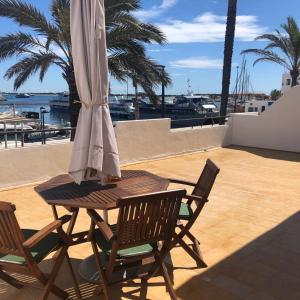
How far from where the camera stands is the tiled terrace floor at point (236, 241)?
331 centimetres

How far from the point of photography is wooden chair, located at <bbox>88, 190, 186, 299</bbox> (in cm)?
274

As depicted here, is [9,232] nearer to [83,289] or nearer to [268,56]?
[83,289]

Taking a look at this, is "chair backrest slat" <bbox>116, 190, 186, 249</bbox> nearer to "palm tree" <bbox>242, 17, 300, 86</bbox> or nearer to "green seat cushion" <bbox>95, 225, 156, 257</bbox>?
"green seat cushion" <bbox>95, 225, 156, 257</bbox>

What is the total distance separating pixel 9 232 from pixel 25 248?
0.18m

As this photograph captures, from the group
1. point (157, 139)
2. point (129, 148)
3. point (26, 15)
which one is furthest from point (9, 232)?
point (26, 15)

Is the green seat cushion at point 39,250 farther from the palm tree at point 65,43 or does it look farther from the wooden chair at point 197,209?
the palm tree at point 65,43

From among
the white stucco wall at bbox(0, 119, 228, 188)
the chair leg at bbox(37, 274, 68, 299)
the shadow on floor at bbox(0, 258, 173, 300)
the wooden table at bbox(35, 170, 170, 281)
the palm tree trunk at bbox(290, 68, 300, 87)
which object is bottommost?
the shadow on floor at bbox(0, 258, 173, 300)

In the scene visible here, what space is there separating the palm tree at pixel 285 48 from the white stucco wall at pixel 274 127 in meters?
9.58

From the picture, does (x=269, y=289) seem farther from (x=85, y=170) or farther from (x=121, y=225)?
(x=85, y=170)

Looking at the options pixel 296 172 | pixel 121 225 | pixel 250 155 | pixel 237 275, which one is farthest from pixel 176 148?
pixel 121 225

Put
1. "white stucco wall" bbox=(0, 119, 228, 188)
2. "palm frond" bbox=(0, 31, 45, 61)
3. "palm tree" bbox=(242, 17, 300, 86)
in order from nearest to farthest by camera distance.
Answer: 1. "white stucco wall" bbox=(0, 119, 228, 188)
2. "palm frond" bbox=(0, 31, 45, 61)
3. "palm tree" bbox=(242, 17, 300, 86)

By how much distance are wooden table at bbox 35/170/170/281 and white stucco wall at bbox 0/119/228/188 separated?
294 centimetres

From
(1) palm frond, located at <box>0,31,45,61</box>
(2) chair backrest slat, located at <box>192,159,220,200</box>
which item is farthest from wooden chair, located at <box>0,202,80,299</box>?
(1) palm frond, located at <box>0,31,45,61</box>

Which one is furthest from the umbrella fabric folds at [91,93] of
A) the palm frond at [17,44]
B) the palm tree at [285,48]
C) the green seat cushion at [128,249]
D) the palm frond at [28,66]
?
the palm tree at [285,48]
